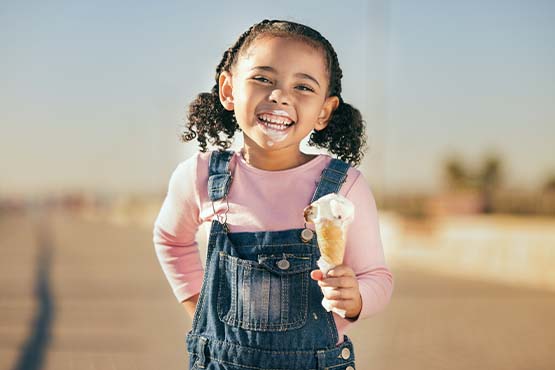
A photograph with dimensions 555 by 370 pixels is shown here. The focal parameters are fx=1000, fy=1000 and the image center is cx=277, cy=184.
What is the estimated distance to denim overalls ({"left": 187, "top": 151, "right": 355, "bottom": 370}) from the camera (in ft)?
8.05

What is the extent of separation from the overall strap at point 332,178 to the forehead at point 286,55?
0.79 ft

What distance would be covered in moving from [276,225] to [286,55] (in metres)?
0.43

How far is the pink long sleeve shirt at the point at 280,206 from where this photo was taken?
2.53 meters

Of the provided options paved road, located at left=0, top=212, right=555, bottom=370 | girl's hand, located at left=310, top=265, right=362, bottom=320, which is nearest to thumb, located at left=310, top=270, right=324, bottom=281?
girl's hand, located at left=310, top=265, right=362, bottom=320

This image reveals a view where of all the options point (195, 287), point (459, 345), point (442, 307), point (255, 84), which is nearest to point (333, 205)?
point (255, 84)

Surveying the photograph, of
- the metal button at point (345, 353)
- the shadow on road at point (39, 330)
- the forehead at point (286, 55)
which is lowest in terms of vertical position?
the shadow on road at point (39, 330)

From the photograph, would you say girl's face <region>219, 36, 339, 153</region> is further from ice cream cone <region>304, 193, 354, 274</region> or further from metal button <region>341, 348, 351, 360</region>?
metal button <region>341, 348, 351, 360</region>

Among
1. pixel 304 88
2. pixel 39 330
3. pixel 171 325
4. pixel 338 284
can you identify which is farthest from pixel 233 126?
pixel 39 330

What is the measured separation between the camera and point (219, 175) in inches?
104

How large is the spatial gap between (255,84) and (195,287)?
2.04ft

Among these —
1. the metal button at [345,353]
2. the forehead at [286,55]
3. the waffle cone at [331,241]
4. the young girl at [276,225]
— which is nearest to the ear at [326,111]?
the young girl at [276,225]

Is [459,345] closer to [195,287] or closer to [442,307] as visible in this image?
[442,307]

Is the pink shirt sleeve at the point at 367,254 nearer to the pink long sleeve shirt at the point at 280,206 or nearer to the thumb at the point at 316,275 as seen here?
the pink long sleeve shirt at the point at 280,206

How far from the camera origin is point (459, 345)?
7.47 meters
